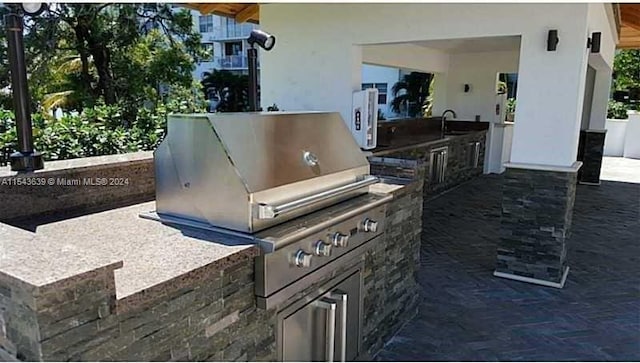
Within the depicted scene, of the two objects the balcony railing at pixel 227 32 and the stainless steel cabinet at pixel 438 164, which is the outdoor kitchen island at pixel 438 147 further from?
the balcony railing at pixel 227 32

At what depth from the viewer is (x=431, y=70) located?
29.1 feet

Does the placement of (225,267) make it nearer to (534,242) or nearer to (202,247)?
(202,247)

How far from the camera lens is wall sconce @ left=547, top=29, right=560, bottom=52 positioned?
156 inches

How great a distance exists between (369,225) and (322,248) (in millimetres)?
517

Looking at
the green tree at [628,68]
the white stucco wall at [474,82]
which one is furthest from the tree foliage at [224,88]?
the green tree at [628,68]

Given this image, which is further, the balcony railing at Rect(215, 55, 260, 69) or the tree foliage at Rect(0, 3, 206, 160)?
the balcony railing at Rect(215, 55, 260, 69)

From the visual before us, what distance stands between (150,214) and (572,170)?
3.49 metres

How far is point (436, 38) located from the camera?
4.59m

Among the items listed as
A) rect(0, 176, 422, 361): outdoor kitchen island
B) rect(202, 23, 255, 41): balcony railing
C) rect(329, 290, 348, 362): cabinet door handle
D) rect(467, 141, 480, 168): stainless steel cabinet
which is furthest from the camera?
rect(202, 23, 255, 41): balcony railing

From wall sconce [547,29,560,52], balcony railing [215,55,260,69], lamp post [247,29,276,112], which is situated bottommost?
lamp post [247,29,276,112]

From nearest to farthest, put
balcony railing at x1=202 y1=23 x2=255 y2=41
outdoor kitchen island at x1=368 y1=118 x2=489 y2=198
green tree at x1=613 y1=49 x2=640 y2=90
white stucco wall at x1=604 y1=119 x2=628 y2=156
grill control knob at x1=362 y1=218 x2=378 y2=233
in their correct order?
1. grill control knob at x1=362 y1=218 x2=378 y2=233
2. outdoor kitchen island at x1=368 y1=118 x2=489 y2=198
3. white stucco wall at x1=604 y1=119 x2=628 y2=156
4. green tree at x1=613 y1=49 x2=640 y2=90
5. balcony railing at x1=202 y1=23 x2=255 y2=41

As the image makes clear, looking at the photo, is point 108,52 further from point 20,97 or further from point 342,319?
point 342,319

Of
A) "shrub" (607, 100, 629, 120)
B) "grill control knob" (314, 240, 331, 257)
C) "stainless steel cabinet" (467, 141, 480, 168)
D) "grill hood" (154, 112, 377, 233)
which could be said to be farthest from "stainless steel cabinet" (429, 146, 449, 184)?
"shrub" (607, 100, 629, 120)

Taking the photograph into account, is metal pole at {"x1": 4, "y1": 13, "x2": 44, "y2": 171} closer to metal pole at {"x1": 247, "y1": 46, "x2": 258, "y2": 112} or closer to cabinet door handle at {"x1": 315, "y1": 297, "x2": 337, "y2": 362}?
metal pole at {"x1": 247, "y1": 46, "x2": 258, "y2": 112}
